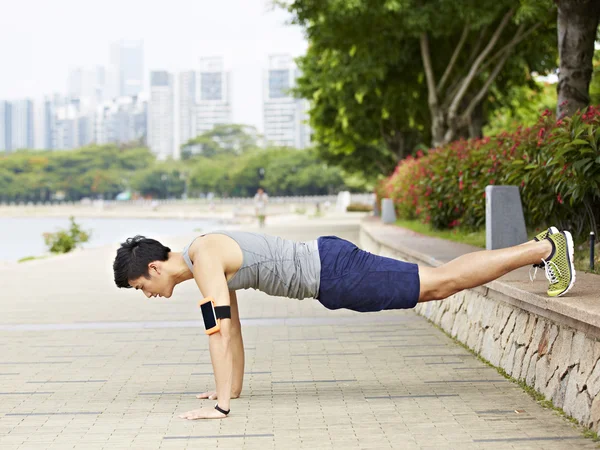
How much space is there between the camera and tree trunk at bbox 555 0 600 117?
12.5m

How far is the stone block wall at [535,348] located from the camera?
490cm

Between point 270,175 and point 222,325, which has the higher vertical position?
point 222,325

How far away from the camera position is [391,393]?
597 centimetres

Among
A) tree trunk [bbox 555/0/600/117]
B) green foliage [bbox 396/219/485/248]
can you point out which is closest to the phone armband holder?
green foliage [bbox 396/219/485/248]

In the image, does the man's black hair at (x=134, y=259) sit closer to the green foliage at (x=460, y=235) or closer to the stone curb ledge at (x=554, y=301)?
the stone curb ledge at (x=554, y=301)

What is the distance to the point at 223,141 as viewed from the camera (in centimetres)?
15288

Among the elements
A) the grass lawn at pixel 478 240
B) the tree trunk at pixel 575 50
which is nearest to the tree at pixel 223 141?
the grass lawn at pixel 478 240

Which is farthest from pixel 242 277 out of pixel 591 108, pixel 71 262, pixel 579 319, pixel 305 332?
pixel 71 262

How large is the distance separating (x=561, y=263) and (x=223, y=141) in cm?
14880

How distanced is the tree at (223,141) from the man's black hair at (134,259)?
475 ft

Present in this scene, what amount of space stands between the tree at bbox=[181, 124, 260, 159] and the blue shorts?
144826 mm

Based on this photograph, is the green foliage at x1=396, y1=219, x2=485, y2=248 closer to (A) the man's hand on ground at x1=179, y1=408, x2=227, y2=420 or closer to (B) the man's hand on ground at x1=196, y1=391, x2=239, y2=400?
(B) the man's hand on ground at x1=196, y1=391, x2=239, y2=400

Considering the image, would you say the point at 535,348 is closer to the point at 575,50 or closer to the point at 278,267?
the point at 278,267

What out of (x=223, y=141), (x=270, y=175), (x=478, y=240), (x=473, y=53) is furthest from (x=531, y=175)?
(x=223, y=141)
